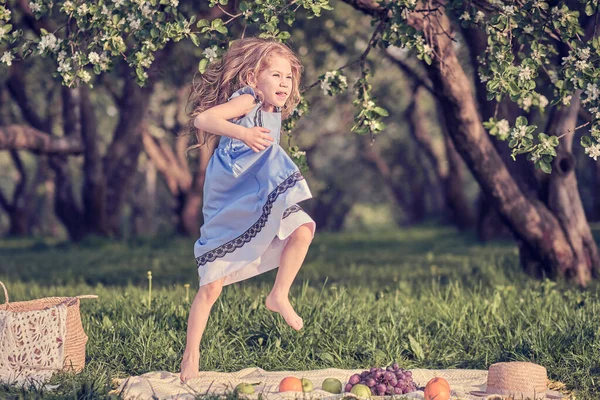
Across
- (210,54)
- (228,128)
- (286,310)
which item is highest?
(210,54)

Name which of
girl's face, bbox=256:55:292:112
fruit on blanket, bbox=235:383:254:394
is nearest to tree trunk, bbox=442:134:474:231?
girl's face, bbox=256:55:292:112

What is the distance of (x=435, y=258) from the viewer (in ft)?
41.0

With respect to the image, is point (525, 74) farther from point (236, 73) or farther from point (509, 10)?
point (236, 73)

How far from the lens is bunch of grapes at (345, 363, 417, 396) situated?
4.65 m

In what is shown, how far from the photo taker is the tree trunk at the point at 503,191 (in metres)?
7.49

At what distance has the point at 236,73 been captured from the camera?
17.5 feet

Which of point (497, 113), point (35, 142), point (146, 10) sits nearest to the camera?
point (146, 10)

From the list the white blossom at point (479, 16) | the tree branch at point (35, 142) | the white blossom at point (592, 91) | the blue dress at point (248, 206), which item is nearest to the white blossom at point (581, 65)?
the white blossom at point (592, 91)

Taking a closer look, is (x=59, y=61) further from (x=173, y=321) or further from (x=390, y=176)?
(x=390, y=176)

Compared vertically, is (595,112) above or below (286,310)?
above

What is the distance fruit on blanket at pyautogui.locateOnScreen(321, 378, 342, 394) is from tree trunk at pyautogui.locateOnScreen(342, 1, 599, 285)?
3.47 m

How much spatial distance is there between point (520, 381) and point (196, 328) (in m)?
1.92

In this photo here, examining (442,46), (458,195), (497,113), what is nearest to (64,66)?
(442,46)

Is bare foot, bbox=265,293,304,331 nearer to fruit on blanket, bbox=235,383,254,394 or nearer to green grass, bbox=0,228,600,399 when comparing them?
fruit on blanket, bbox=235,383,254,394
